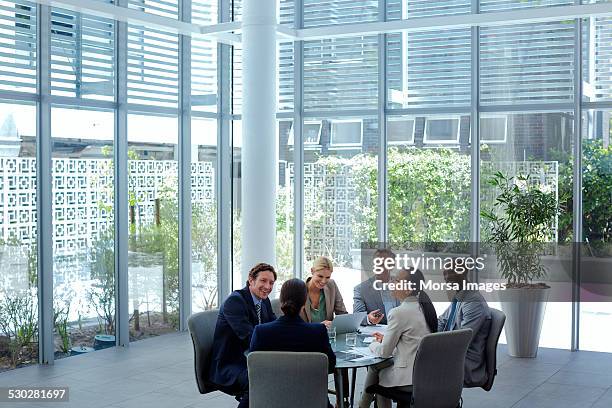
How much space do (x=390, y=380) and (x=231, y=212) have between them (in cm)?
579

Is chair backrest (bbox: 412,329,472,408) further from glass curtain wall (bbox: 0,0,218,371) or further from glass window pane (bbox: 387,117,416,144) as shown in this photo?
glass window pane (bbox: 387,117,416,144)

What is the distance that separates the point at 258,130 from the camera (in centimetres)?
902

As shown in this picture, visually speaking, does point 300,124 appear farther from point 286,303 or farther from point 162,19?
point 286,303

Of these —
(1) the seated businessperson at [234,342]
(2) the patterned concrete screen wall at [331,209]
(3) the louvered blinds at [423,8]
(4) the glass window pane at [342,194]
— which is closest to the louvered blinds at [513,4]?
(3) the louvered blinds at [423,8]

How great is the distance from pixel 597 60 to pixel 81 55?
5.44m

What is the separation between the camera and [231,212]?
11.2m

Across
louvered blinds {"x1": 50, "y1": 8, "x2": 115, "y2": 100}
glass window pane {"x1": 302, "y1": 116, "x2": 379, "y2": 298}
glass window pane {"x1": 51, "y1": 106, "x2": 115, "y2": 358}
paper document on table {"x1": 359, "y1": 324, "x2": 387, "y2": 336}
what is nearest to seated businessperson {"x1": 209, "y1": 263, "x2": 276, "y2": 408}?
paper document on table {"x1": 359, "y1": 324, "x2": 387, "y2": 336}

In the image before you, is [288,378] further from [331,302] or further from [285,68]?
[285,68]

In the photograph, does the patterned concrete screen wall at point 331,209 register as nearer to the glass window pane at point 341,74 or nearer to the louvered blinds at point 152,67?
the glass window pane at point 341,74

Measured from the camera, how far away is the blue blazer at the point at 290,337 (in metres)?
5.14

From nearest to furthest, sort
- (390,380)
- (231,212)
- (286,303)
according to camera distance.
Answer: (286,303), (390,380), (231,212)

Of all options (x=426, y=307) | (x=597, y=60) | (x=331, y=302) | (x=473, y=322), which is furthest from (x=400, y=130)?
(x=426, y=307)

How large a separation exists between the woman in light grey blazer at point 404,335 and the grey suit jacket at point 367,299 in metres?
1.44

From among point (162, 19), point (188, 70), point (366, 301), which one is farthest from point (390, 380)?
point (188, 70)
